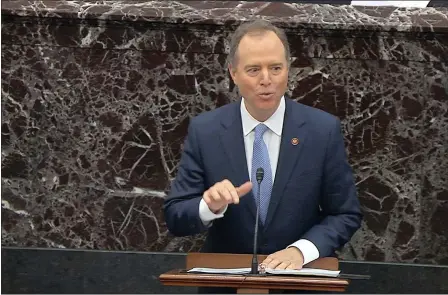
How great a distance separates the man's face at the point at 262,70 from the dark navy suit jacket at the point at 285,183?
5.2 inches

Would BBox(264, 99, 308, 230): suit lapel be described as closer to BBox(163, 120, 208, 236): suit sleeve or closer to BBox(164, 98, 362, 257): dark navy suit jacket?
BBox(164, 98, 362, 257): dark navy suit jacket

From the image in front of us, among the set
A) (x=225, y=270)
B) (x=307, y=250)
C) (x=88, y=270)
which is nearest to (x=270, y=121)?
(x=307, y=250)

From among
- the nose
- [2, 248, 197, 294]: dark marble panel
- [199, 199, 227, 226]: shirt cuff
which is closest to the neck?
the nose

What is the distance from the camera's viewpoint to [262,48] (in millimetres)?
3170

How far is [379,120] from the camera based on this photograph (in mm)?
4188

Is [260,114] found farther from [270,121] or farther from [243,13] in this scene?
[243,13]

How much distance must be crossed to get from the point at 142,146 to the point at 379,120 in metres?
1.05

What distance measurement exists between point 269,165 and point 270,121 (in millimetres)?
158

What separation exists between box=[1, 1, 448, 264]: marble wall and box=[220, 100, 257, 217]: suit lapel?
0.92 meters

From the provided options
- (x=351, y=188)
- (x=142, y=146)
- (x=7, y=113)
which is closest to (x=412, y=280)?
(x=351, y=188)

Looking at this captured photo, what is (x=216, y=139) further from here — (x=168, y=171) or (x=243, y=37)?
(x=168, y=171)

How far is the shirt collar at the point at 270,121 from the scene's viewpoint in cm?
326

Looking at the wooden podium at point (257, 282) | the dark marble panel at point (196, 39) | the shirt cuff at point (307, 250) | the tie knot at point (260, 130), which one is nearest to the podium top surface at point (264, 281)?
the wooden podium at point (257, 282)

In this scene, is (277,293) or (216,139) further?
(216,139)
